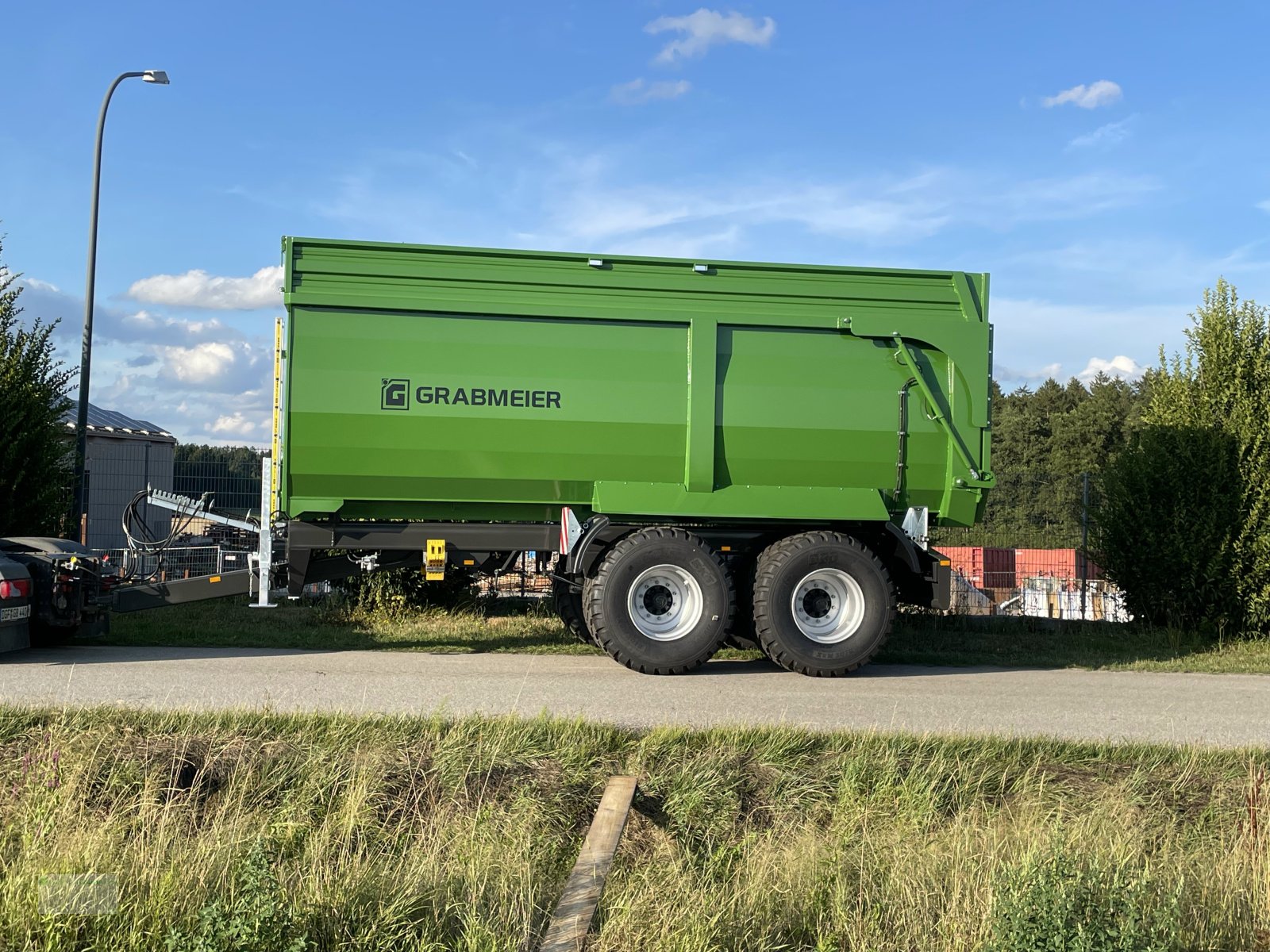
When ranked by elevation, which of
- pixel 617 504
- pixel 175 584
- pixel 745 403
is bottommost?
pixel 175 584

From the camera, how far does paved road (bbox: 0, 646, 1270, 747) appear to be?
7363 mm

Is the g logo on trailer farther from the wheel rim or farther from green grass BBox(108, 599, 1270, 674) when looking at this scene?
the wheel rim

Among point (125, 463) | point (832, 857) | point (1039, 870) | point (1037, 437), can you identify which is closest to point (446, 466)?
point (832, 857)

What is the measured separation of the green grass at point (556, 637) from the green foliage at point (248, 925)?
655cm

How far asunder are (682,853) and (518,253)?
5974 millimetres

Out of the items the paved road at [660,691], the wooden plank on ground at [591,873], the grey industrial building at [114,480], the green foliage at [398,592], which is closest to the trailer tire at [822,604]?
the paved road at [660,691]

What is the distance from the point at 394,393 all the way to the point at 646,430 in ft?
7.37

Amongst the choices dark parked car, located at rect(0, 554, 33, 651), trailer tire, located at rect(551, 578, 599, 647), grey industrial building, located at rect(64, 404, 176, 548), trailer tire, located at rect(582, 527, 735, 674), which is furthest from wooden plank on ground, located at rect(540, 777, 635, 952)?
grey industrial building, located at rect(64, 404, 176, 548)

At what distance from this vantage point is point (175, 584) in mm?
10148

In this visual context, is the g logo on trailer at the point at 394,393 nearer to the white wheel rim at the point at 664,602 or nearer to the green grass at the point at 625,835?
the white wheel rim at the point at 664,602

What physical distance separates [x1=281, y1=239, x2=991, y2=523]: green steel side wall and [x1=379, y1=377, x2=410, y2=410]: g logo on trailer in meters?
0.06

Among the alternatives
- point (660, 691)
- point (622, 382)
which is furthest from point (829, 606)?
point (622, 382)

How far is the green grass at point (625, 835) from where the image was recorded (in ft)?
14.1

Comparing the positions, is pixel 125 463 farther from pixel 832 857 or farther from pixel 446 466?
pixel 832 857
